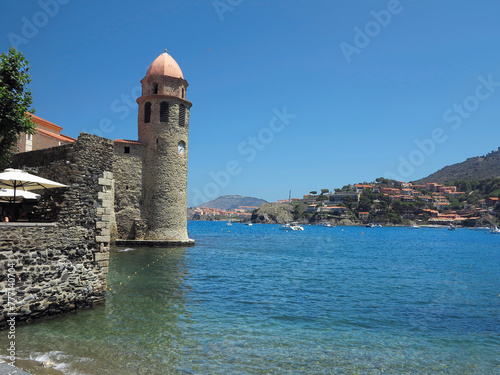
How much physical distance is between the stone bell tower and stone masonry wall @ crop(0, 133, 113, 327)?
55.1ft

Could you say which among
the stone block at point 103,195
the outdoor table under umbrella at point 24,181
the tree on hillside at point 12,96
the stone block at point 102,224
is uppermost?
the tree on hillside at point 12,96

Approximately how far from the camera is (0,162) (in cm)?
1239

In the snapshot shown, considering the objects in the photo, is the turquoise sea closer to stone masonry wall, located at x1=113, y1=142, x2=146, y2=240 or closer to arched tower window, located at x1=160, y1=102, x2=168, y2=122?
stone masonry wall, located at x1=113, y1=142, x2=146, y2=240

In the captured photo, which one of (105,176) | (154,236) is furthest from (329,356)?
(154,236)

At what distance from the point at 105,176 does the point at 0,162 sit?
183 inches

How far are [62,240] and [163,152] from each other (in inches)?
767

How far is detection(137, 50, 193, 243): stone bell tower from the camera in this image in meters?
28.1

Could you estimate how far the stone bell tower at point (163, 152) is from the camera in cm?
2809

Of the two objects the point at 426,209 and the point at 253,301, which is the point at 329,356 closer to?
the point at 253,301

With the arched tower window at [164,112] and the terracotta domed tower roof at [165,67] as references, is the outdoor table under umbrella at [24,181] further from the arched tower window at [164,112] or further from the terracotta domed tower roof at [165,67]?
the terracotta domed tower roof at [165,67]

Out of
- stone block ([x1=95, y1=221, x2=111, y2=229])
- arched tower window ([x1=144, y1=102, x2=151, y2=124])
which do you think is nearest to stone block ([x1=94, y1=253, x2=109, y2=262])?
stone block ([x1=95, y1=221, x2=111, y2=229])

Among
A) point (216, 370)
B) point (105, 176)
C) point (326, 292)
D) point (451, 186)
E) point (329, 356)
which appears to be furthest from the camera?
point (451, 186)

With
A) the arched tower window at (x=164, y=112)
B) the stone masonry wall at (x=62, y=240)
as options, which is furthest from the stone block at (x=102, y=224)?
the arched tower window at (x=164, y=112)

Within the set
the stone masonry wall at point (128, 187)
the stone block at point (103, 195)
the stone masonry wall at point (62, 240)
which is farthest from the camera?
the stone masonry wall at point (128, 187)
